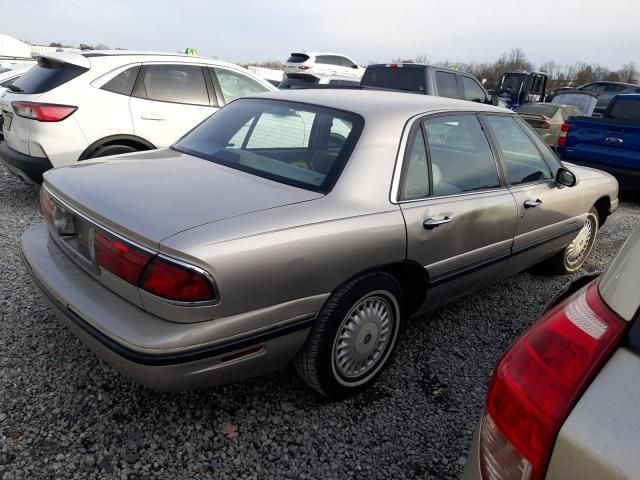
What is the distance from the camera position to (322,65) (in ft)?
58.4

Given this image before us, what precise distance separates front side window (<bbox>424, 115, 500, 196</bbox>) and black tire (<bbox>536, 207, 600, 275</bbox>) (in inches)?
63.9

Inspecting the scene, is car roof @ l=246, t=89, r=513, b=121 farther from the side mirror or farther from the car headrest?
the side mirror

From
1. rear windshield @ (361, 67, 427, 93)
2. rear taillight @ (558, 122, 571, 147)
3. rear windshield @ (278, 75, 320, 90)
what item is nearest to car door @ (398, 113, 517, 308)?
rear taillight @ (558, 122, 571, 147)

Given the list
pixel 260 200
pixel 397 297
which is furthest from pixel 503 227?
pixel 260 200

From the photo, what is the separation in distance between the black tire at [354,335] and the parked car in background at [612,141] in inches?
237

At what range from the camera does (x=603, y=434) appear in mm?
926

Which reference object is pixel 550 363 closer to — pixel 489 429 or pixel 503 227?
pixel 489 429

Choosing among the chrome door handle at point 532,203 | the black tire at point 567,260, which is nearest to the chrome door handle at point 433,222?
the chrome door handle at point 532,203

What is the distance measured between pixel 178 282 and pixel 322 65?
17311 mm

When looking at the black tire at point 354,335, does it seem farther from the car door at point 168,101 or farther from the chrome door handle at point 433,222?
the car door at point 168,101

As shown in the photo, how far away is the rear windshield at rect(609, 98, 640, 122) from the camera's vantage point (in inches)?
297

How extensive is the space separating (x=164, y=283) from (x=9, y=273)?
245 centimetres

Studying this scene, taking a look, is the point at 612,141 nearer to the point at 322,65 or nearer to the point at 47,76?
the point at 47,76

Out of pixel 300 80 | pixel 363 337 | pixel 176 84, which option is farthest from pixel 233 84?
pixel 300 80
